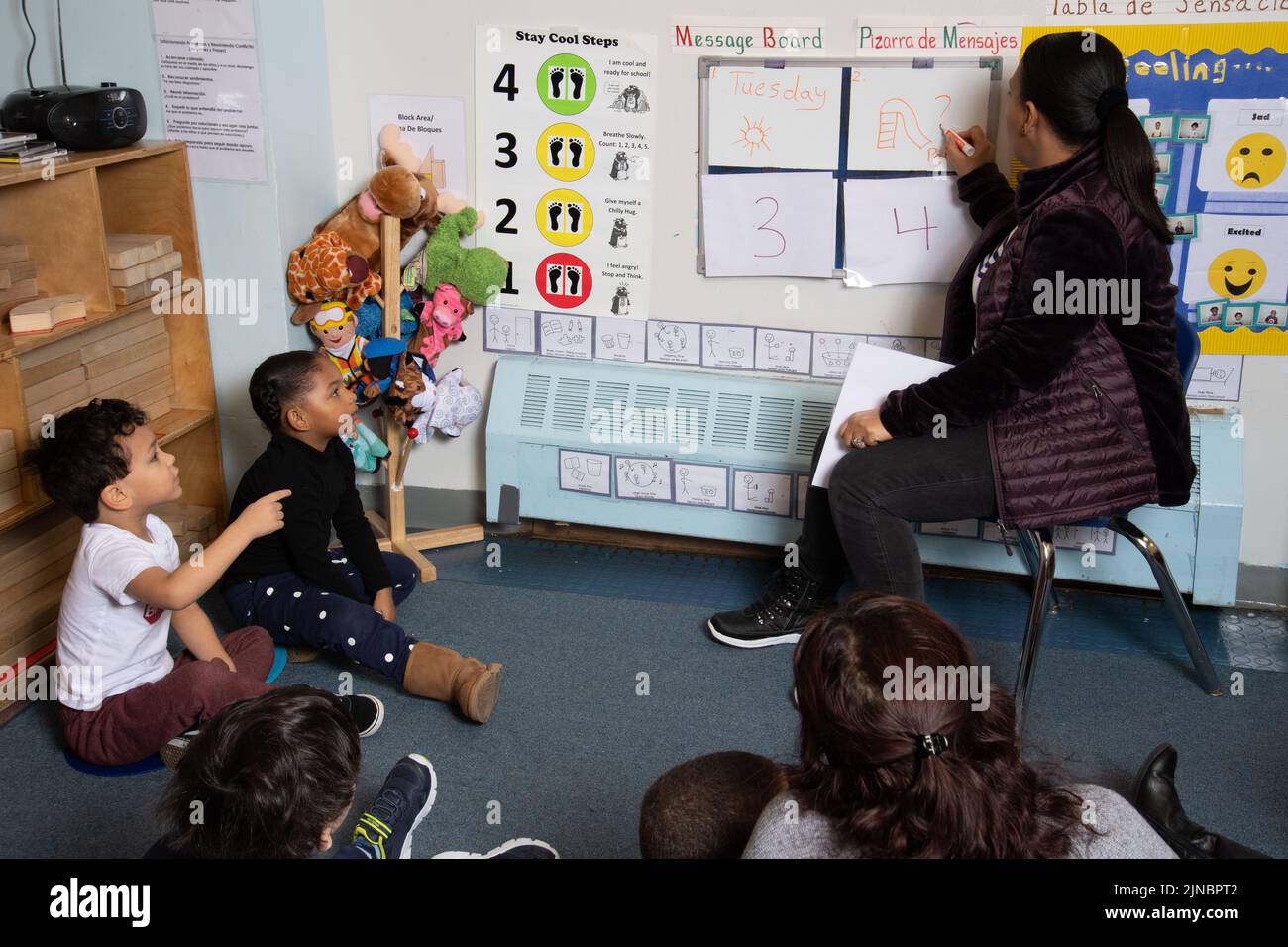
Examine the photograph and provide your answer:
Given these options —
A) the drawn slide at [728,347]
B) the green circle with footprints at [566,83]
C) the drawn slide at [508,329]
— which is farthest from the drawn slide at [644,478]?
the green circle with footprints at [566,83]

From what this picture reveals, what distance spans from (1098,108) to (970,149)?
455 mm

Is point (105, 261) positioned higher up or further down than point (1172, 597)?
higher up

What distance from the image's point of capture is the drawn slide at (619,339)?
9.55 feet

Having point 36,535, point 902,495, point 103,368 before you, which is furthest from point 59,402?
point 902,495

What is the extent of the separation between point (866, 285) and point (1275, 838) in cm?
136

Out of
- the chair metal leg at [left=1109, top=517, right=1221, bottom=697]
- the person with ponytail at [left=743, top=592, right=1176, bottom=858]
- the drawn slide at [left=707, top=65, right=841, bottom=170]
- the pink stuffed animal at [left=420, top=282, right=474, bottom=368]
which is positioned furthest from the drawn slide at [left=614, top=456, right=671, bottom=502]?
the person with ponytail at [left=743, top=592, right=1176, bottom=858]

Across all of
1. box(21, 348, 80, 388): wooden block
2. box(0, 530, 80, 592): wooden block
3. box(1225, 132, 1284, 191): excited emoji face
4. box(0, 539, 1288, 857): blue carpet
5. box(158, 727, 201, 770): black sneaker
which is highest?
box(1225, 132, 1284, 191): excited emoji face

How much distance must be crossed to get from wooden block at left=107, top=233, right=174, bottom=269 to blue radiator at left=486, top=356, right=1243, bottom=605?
800 millimetres

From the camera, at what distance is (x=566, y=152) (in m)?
2.80

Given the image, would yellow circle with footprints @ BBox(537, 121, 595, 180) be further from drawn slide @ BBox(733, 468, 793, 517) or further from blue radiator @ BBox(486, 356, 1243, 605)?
drawn slide @ BBox(733, 468, 793, 517)

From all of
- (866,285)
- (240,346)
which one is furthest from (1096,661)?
(240,346)

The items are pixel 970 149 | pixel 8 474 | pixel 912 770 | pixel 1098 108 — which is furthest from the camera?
pixel 970 149

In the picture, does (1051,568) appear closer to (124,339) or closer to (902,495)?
(902,495)

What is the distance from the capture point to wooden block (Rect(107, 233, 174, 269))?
2.55m
